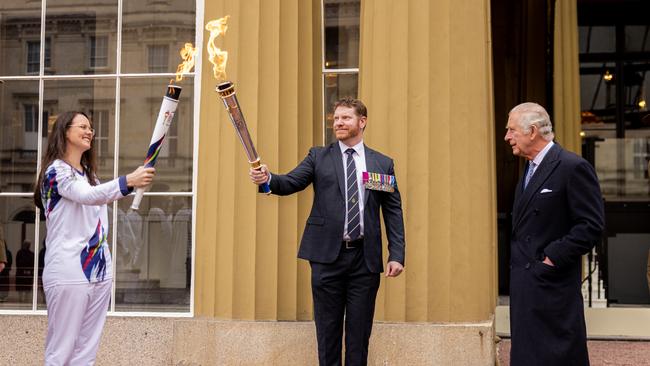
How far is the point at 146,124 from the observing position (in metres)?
7.53

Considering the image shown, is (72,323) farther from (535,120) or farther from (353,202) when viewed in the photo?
(535,120)

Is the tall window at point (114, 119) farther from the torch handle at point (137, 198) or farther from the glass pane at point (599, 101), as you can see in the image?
the glass pane at point (599, 101)

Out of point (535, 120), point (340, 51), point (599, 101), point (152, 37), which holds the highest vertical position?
point (599, 101)

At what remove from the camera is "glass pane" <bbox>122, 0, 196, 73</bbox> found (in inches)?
297

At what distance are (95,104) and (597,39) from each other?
8.42 m

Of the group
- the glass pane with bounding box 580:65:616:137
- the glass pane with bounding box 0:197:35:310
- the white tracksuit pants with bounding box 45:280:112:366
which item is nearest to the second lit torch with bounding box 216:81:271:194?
the white tracksuit pants with bounding box 45:280:112:366

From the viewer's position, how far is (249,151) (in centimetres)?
511

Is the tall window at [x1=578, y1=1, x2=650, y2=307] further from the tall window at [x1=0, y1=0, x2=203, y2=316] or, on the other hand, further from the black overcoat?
the black overcoat

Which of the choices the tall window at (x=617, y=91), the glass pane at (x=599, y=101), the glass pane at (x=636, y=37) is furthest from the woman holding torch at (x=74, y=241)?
the glass pane at (x=636, y=37)

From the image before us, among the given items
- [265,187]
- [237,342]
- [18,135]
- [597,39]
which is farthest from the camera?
[597,39]

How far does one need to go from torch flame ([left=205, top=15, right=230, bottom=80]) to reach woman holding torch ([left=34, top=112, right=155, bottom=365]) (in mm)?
885

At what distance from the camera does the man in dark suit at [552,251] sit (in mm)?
4637

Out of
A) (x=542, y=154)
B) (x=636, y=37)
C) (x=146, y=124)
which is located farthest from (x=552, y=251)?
(x=636, y=37)

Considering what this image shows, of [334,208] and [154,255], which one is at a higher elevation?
[334,208]
